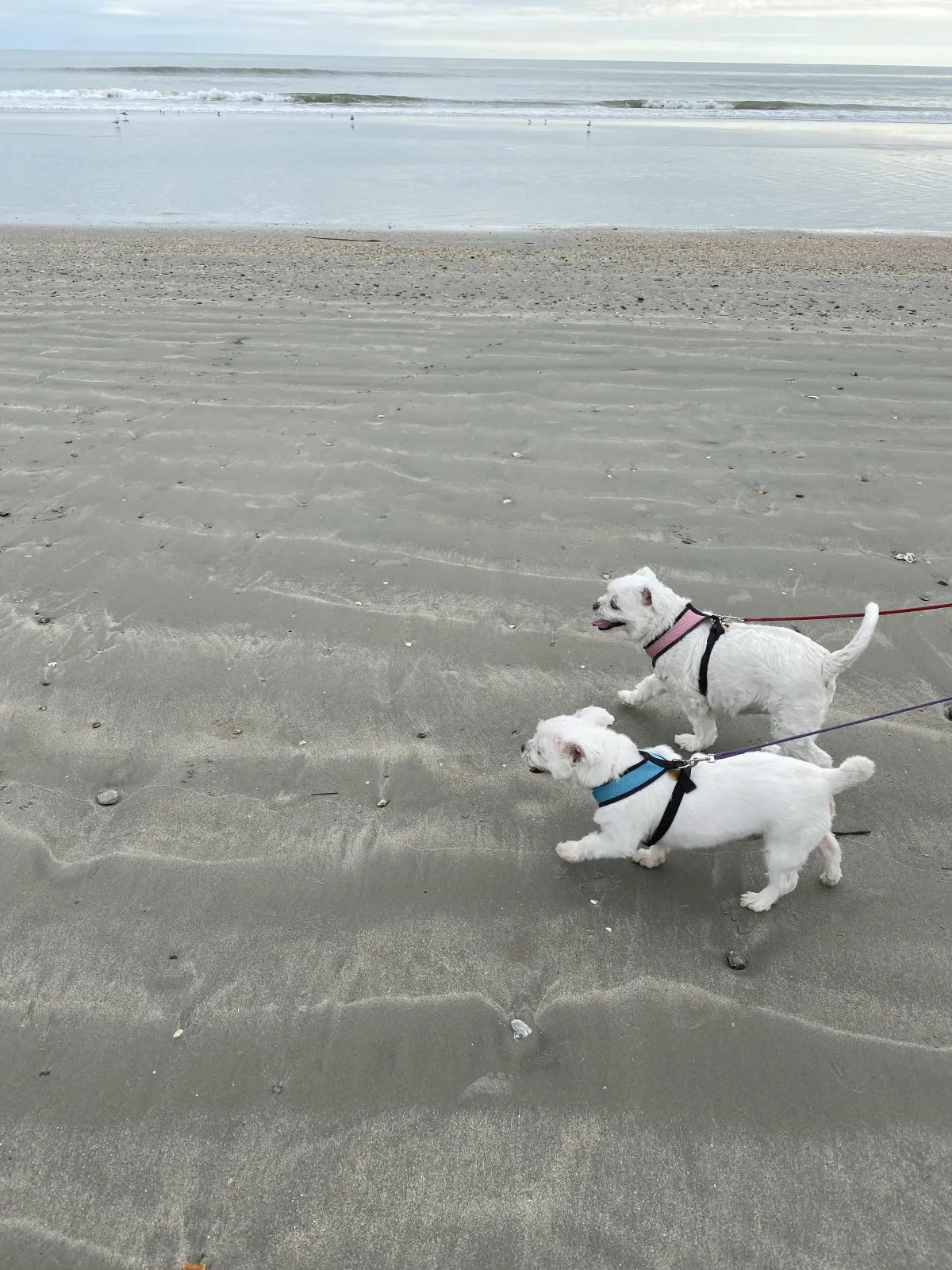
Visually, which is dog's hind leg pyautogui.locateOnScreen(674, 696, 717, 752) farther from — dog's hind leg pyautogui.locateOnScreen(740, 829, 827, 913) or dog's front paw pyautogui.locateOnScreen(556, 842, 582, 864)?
dog's front paw pyautogui.locateOnScreen(556, 842, 582, 864)

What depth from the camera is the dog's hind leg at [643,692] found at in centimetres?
395

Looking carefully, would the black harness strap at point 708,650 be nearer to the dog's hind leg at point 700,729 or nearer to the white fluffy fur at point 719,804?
the dog's hind leg at point 700,729

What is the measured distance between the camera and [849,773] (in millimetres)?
2785

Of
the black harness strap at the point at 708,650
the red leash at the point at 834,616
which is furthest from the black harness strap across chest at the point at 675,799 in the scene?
the red leash at the point at 834,616

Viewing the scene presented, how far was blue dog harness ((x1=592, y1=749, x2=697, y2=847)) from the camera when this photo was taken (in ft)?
9.62

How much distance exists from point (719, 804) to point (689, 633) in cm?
100

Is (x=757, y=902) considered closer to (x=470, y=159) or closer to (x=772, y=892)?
(x=772, y=892)

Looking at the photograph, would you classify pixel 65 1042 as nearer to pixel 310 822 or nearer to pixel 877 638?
pixel 310 822

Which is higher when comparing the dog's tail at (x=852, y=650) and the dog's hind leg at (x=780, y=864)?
the dog's tail at (x=852, y=650)

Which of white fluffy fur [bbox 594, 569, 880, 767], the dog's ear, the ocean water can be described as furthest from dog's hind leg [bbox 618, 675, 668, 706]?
the ocean water

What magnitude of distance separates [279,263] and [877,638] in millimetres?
10668

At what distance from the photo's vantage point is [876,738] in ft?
12.3

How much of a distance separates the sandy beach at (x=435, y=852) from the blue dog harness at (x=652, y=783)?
33 centimetres

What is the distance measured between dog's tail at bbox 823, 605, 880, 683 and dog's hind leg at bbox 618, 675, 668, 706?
785 millimetres
